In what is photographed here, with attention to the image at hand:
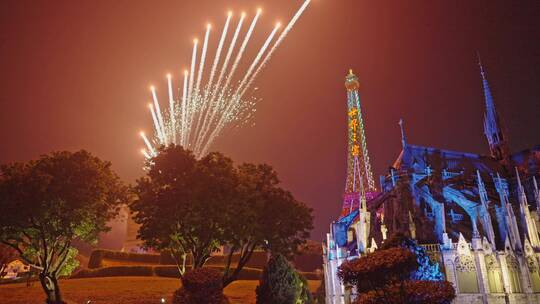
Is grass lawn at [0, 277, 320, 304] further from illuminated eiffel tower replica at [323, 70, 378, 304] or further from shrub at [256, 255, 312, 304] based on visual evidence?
shrub at [256, 255, 312, 304]

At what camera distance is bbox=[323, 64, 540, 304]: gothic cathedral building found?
40031 mm

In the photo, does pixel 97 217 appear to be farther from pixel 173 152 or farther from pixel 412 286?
pixel 412 286

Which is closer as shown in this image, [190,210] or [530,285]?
[190,210]

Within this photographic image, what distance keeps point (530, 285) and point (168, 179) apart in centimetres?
3743

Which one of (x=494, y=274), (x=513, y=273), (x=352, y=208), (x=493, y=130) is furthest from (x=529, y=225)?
(x=352, y=208)

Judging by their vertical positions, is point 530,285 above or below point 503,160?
below

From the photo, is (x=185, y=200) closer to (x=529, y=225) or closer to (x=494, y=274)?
(x=494, y=274)

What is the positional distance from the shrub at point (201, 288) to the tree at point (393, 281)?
7.14 meters

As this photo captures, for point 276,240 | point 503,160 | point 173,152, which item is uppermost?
point 503,160

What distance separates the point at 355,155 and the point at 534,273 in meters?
46.9

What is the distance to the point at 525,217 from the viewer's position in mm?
43812

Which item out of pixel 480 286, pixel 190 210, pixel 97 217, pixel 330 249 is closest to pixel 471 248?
pixel 480 286

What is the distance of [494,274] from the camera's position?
40156 millimetres

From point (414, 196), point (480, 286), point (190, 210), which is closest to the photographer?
point (190, 210)
